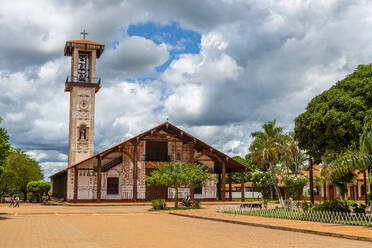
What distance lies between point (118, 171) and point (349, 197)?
2805cm

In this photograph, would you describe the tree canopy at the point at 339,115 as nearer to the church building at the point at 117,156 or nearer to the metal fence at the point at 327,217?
the metal fence at the point at 327,217

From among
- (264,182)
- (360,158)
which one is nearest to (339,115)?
(360,158)

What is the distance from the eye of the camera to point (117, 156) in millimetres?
41156

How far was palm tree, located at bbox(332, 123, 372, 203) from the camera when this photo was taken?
15735 millimetres

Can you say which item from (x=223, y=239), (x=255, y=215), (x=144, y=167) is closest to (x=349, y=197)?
(x=144, y=167)

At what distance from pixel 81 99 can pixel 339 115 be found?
31.5 m

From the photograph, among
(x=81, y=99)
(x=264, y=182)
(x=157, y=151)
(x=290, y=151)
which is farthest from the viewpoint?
(x=81, y=99)

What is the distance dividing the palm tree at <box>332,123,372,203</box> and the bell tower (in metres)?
32.3

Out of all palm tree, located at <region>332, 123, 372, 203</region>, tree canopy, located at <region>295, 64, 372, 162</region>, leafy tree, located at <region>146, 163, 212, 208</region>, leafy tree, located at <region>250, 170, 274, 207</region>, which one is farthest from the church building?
palm tree, located at <region>332, 123, 372, 203</region>

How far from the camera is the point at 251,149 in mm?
30031

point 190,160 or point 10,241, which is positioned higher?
point 190,160

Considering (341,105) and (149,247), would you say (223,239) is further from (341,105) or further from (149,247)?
(341,105)

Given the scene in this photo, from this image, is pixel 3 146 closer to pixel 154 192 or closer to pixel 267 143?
pixel 267 143

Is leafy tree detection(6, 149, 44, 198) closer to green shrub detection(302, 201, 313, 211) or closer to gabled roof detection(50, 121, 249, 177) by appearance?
gabled roof detection(50, 121, 249, 177)
